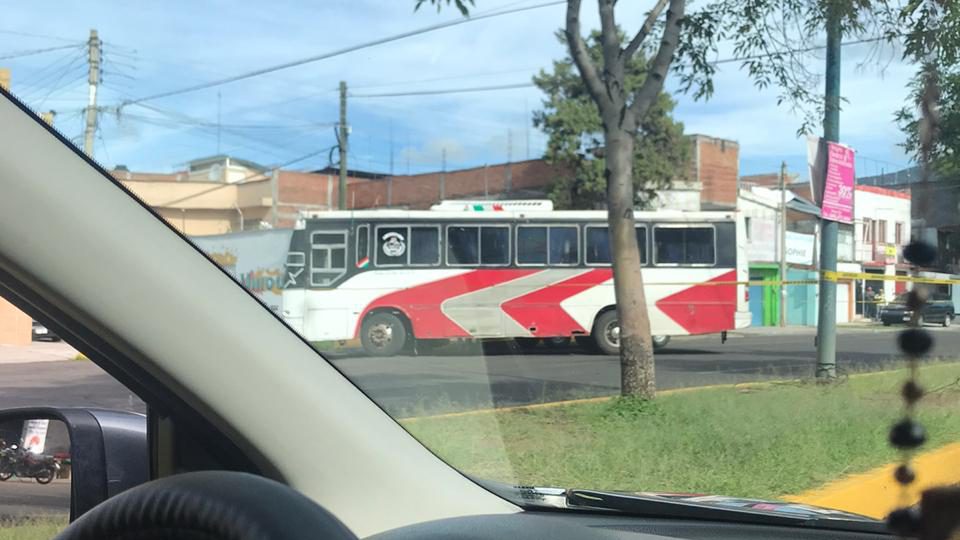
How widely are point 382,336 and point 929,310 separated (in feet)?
7.38

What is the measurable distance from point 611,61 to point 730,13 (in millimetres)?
1783

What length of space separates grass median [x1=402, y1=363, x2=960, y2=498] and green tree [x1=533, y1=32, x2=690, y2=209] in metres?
0.96

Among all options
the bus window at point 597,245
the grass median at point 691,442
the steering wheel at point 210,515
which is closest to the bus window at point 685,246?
the bus window at point 597,245

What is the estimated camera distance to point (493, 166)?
9.57ft

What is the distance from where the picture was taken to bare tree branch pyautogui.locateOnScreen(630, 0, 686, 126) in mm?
3136

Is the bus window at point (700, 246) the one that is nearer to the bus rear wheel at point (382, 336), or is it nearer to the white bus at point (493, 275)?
the white bus at point (493, 275)

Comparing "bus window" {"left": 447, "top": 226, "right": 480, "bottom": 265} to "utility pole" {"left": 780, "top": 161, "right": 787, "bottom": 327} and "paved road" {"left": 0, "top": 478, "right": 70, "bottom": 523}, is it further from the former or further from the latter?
"paved road" {"left": 0, "top": 478, "right": 70, "bottom": 523}

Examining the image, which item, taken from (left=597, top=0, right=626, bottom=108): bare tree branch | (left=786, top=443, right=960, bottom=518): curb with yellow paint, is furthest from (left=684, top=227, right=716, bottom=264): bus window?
(left=786, top=443, right=960, bottom=518): curb with yellow paint

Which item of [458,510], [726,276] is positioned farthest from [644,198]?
[726,276]

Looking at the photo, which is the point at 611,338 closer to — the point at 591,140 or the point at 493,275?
the point at 591,140

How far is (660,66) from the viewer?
3816mm

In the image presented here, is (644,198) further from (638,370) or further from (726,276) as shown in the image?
(726,276)

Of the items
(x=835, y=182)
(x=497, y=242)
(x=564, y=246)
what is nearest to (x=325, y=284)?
(x=835, y=182)

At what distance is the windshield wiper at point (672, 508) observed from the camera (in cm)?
191
